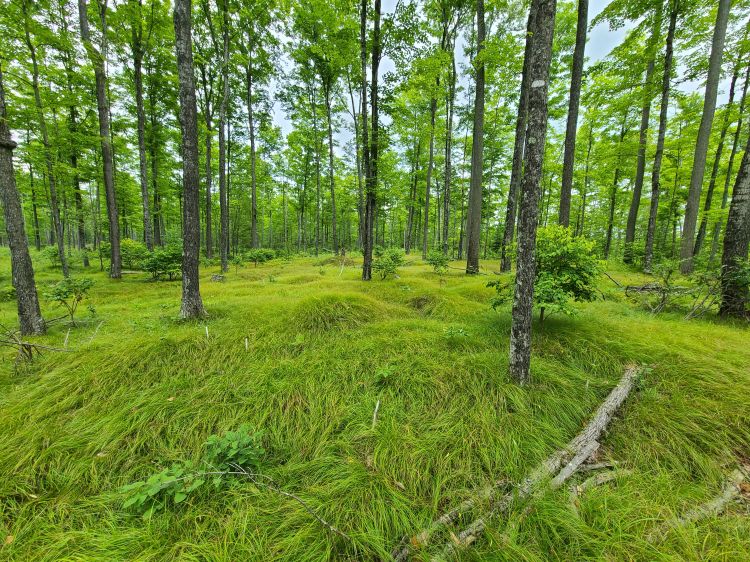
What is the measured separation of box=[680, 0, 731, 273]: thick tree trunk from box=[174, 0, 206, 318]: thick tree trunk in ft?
39.1

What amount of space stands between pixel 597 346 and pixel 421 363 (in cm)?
271

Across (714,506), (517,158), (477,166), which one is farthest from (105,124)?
(714,506)

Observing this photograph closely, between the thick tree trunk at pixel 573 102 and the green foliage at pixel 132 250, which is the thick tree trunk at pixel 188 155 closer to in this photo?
the thick tree trunk at pixel 573 102

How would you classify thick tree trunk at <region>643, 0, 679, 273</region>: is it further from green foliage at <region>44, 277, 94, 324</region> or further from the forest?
green foliage at <region>44, 277, 94, 324</region>

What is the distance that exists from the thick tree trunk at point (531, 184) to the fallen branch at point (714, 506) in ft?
4.84

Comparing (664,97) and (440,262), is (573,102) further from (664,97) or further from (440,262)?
(440,262)

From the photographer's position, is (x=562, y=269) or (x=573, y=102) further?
(x=573, y=102)

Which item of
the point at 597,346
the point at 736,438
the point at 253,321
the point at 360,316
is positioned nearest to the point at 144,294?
the point at 253,321

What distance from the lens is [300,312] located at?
5.07m

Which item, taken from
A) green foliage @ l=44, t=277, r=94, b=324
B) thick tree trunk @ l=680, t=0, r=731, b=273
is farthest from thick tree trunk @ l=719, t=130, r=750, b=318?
green foliage @ l=44, t=277, r=94, b=324

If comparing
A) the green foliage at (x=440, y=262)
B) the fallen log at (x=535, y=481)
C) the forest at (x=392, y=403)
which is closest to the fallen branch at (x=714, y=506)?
the forest at (x=392, y=403)

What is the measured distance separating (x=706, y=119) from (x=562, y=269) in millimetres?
8825

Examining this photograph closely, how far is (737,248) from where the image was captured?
4.90 meters

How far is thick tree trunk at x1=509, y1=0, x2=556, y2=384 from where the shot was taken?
9.52 ft
